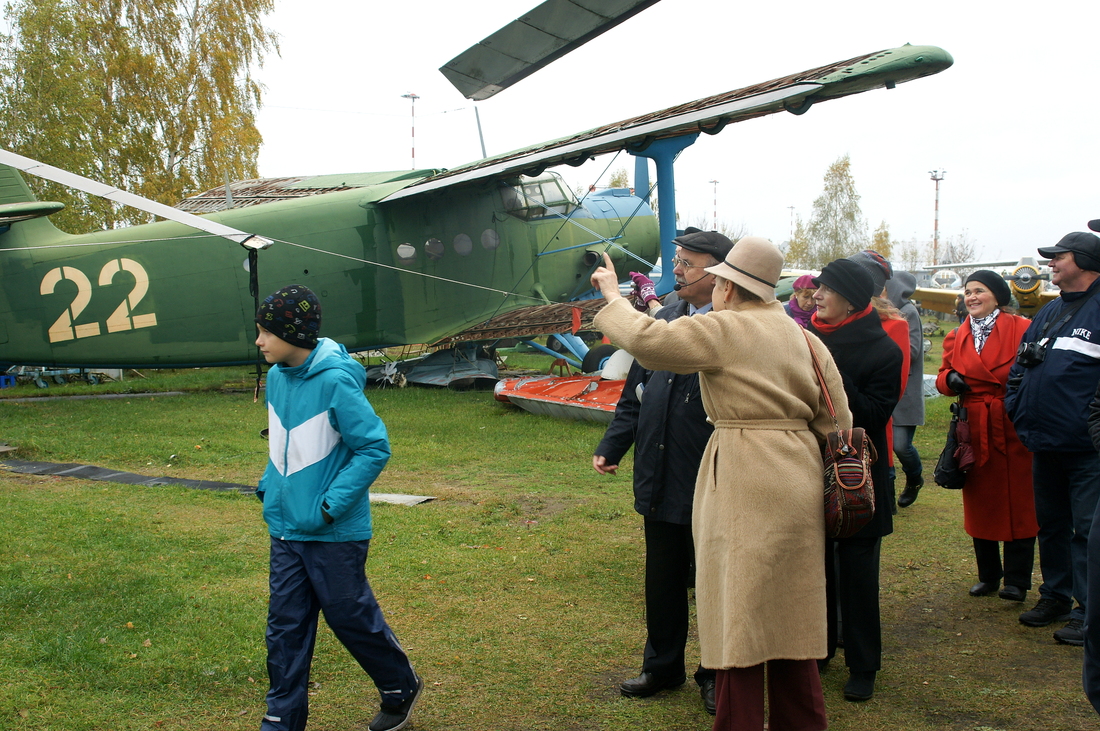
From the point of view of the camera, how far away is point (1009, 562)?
4.73 metres

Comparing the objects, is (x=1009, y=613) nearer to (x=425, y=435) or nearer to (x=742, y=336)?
(x=742, y=336)

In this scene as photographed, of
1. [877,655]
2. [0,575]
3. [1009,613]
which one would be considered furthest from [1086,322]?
[0,575]

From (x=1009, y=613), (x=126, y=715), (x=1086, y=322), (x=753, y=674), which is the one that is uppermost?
(x=1086, y=322)

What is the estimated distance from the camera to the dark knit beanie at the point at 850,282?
3670mm

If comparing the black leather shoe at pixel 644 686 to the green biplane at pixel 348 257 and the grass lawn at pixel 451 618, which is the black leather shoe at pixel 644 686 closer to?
the grass lawn at pixel 451 618

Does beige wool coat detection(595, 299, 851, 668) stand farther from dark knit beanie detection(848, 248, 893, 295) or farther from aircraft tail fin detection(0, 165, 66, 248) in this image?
aircraft tail fin detection(0, 165, 66, 248)

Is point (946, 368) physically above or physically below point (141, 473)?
above

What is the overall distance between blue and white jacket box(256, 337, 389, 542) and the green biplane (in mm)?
7739

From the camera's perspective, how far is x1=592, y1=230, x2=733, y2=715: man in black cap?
3.46 metres

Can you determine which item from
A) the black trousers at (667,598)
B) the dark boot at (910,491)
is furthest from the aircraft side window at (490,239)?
the black trousers at (667,598)

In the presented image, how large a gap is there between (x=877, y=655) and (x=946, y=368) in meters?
2.19

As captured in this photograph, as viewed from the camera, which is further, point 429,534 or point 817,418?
point 429,534

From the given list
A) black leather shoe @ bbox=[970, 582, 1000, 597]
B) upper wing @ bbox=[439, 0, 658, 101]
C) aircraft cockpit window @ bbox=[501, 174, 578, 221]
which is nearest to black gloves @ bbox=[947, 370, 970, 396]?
black leather shoe @ bbox=[970, 582, 1000, 597]

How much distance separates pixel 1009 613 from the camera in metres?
4.55
